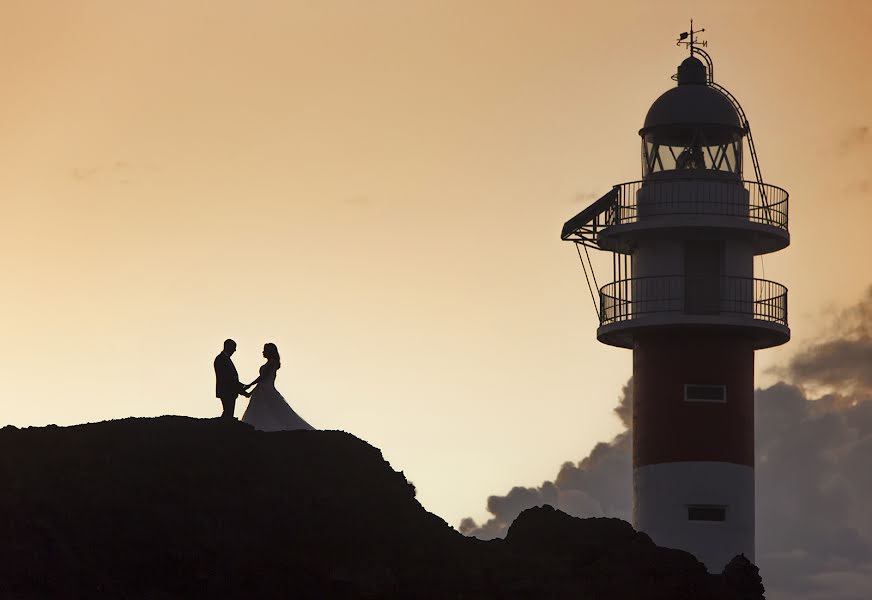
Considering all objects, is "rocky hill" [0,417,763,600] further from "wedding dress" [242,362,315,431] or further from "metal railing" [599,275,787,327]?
"metal railing" [599,275,787,327]

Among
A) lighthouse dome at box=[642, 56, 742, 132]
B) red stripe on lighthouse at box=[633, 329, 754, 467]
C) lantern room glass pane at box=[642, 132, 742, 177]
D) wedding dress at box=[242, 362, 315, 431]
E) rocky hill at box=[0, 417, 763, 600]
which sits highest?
lighthouse dome at box=[642, 56, 742, 132]

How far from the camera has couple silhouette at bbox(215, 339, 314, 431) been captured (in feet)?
120

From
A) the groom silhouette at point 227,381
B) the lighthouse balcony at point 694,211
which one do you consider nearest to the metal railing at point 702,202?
the lighthouse balcony at point 694,211

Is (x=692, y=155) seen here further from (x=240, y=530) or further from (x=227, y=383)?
(x=240, y=530)

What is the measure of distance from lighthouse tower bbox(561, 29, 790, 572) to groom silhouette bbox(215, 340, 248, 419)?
17538mm

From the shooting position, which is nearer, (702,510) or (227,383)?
(227,383)

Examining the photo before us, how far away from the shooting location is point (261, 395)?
37312mm

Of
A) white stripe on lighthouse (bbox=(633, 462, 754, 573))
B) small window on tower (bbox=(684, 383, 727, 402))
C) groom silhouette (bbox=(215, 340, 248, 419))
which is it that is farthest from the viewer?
small window on tower (bbox=(684, 383, 727, 402))

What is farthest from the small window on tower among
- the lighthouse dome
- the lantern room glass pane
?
the lighthouse dome

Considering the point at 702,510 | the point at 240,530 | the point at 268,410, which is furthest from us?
the point at 702,510

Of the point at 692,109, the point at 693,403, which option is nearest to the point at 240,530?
the point at 693,403

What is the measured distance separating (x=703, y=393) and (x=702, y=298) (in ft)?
8.47

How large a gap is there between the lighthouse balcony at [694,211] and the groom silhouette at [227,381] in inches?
722

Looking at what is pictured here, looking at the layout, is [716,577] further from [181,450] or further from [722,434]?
[722,434]
